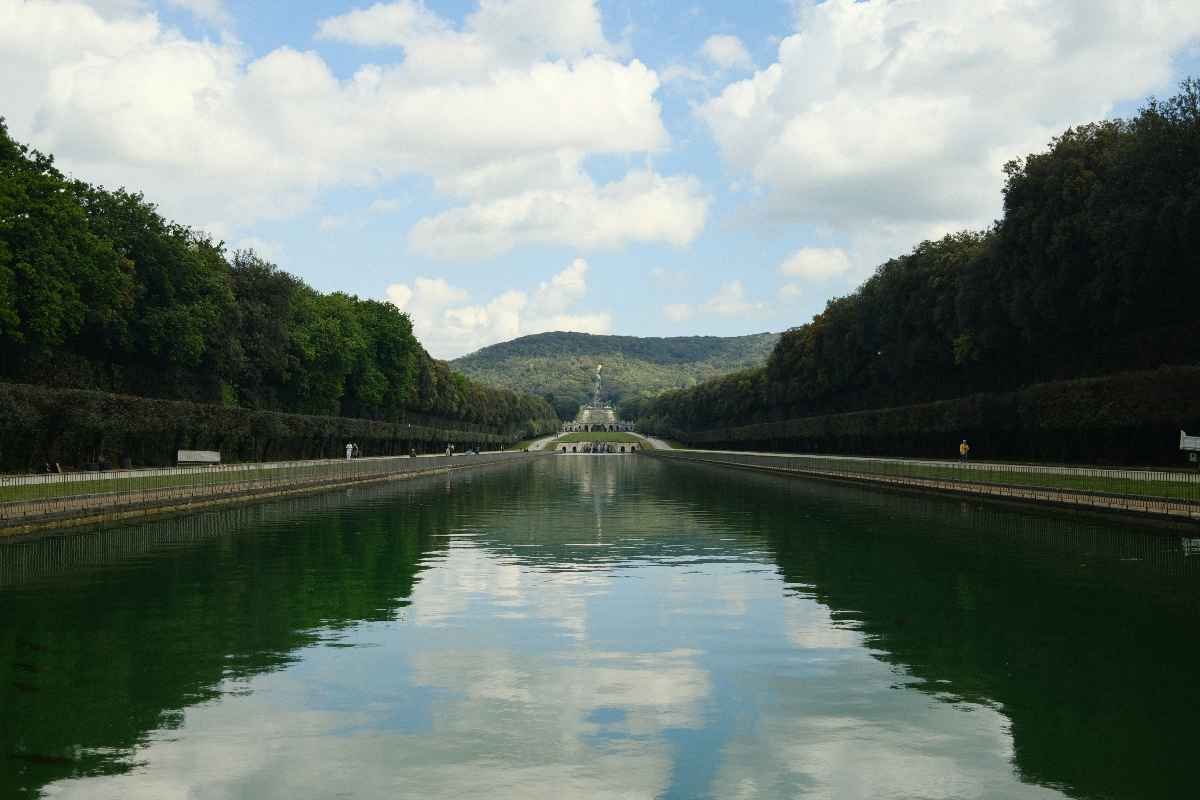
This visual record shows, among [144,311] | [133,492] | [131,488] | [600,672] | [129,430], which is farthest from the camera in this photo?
[144,311]

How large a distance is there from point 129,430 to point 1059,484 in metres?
42.9

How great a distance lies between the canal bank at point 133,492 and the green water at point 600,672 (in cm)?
272

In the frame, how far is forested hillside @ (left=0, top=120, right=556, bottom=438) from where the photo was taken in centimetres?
5159

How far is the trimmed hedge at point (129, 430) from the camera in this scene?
1839 inches

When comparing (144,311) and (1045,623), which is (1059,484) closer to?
(1045,623)

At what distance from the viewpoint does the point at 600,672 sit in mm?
11852

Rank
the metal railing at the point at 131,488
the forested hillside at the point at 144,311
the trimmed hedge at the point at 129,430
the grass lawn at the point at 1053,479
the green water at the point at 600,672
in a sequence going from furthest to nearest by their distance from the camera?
the forested hillside at the point at 144,311 < the trimmed hedge at the point at 129,430 < the grass lawn at the point at 1053,479 < the metal railing at the point at 131,488 < the green water at the point at 600,672

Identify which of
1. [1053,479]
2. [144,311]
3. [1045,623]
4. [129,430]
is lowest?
[1045,623]

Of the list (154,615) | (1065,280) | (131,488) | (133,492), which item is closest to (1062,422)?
(1065,280)

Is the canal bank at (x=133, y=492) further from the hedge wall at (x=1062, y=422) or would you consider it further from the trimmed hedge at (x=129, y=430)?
the hedge wall at (x=1062, y=422)

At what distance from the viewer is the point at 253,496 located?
4188cm

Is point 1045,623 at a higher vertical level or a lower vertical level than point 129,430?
lower

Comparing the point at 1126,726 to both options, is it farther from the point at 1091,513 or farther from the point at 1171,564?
the point at 1091,513

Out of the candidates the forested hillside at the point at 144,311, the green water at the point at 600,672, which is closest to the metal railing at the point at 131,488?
the green water at the point at 600,672
